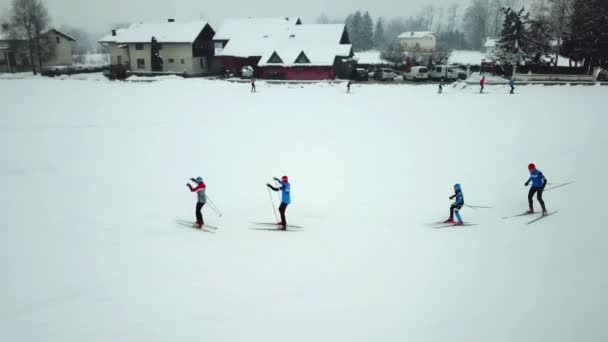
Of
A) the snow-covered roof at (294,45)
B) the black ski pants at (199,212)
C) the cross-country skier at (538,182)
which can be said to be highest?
the snow-covered roof at (294,45)

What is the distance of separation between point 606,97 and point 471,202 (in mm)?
22166

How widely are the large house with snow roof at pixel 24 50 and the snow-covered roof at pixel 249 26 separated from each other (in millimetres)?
24554

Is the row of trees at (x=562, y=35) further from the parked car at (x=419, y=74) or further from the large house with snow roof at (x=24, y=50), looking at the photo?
the large house with snow roof at (x=24, y=50)

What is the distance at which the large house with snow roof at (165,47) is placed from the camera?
5003 cm

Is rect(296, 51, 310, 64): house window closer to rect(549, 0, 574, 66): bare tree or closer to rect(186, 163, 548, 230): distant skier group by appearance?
rect(549, 0, 574, 66): bare tree

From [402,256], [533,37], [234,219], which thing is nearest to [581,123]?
[402,256]

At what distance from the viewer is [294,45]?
4853 cm

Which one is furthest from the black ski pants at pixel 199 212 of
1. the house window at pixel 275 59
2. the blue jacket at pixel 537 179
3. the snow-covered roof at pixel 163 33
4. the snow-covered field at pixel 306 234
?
the snow-covered roof at pixel 163 33

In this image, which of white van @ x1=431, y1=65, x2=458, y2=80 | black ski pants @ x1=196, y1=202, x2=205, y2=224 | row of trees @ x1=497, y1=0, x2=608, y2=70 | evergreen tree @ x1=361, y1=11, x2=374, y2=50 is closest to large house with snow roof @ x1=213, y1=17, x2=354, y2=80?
white van @ x1=431, y1=65, x2=458, y2=80

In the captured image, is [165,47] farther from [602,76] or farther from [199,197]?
[602,76]

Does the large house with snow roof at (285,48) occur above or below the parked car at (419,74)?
above

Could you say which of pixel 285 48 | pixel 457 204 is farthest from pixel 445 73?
pixel 457 204

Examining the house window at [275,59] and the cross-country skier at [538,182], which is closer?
the cross-country skier at [538,182]

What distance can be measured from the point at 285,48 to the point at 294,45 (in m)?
1.32
